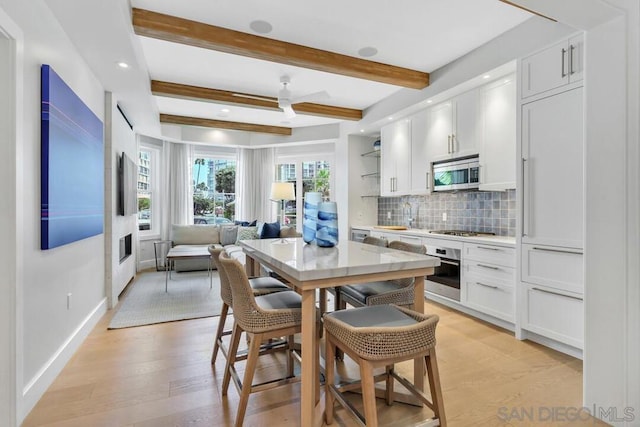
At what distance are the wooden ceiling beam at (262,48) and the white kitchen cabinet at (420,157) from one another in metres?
0.58

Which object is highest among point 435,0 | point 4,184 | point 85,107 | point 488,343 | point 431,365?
point 435,0

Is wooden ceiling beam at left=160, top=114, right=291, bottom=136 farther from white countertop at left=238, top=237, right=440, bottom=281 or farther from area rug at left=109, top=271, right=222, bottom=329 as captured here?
white countertop at left=238, top=237, right=440, bottom=281

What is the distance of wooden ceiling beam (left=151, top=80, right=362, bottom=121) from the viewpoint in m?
4.05

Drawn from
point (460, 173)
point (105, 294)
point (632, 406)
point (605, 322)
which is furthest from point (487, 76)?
point (105, 294)

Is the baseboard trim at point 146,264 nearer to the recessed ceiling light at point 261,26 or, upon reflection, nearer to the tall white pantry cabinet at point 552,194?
the recessed ceiling light at point 261,26

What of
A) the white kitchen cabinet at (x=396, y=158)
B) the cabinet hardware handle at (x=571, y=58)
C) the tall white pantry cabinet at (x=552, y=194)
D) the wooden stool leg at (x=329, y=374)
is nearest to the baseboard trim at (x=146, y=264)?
the white kitchen cabinet at (x=396, y=158)

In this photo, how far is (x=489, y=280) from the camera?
3.14 m

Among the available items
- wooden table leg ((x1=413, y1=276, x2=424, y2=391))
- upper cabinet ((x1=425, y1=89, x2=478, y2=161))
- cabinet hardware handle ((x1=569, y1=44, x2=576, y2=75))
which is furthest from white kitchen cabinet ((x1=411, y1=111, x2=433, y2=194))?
wooden table leg ((x1=413, y1=276, x2=424, y2=391))

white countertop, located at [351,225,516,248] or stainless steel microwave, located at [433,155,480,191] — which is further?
stainless steel microwave, located at [433,155,480,191]

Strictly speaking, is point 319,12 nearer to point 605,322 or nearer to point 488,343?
point 605,322

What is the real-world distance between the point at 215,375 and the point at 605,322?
7.59ft

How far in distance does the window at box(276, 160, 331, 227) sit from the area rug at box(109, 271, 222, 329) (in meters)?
2.21

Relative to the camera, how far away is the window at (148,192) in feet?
19.9

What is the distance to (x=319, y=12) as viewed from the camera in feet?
8.56
